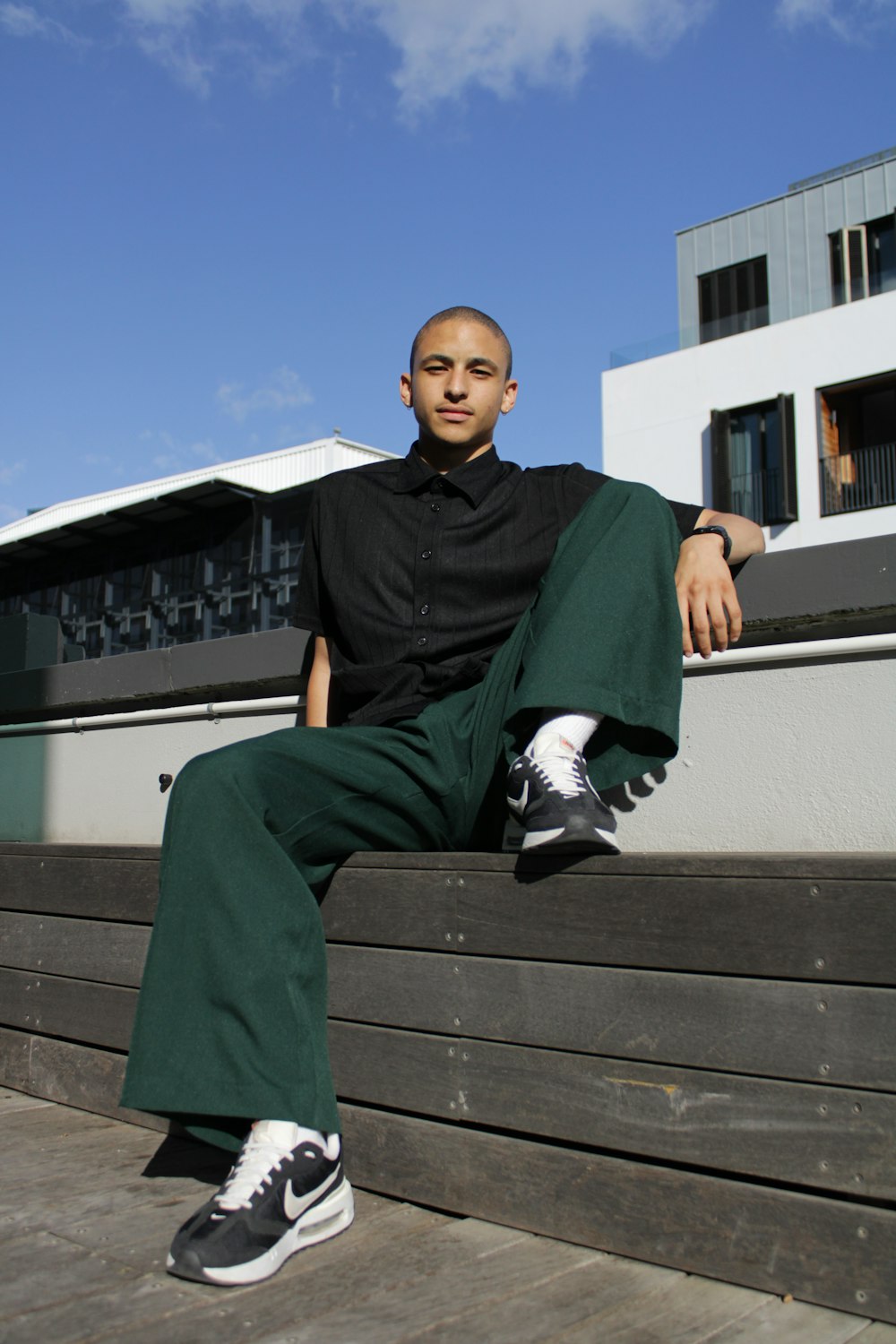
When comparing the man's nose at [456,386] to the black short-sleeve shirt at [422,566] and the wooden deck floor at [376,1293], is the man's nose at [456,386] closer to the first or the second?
the black short-sleeve shirt at [422,566]

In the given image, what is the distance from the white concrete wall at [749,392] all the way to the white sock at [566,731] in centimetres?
1431

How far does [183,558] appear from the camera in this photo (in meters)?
→ 22.0

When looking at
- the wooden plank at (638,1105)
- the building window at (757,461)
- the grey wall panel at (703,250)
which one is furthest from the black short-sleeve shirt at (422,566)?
the grey wall panel at (703,250)

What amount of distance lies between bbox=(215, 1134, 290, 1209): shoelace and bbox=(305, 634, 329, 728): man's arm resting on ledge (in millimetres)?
920

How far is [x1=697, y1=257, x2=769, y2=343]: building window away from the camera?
57.8 feet

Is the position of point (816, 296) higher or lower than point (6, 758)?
higher

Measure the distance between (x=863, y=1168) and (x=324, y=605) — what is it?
1447 millimetres

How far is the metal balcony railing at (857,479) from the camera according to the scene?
1580cm

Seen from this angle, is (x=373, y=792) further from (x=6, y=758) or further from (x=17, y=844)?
(x=6, y=758)

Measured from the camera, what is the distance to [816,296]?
16859mm

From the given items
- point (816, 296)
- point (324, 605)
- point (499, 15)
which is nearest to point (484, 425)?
point (324, 605)

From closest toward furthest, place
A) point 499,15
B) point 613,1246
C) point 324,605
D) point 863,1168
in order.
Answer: point 863,1168 < point 613,1246 < point 324,605 < point 499,15

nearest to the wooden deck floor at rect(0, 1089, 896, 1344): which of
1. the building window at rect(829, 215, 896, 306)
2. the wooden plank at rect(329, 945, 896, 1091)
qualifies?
the wooden plank at rect(329, 945, 896, 1091)

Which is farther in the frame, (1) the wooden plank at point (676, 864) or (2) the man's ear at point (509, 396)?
(2) the man's ear at point (509, 396)
